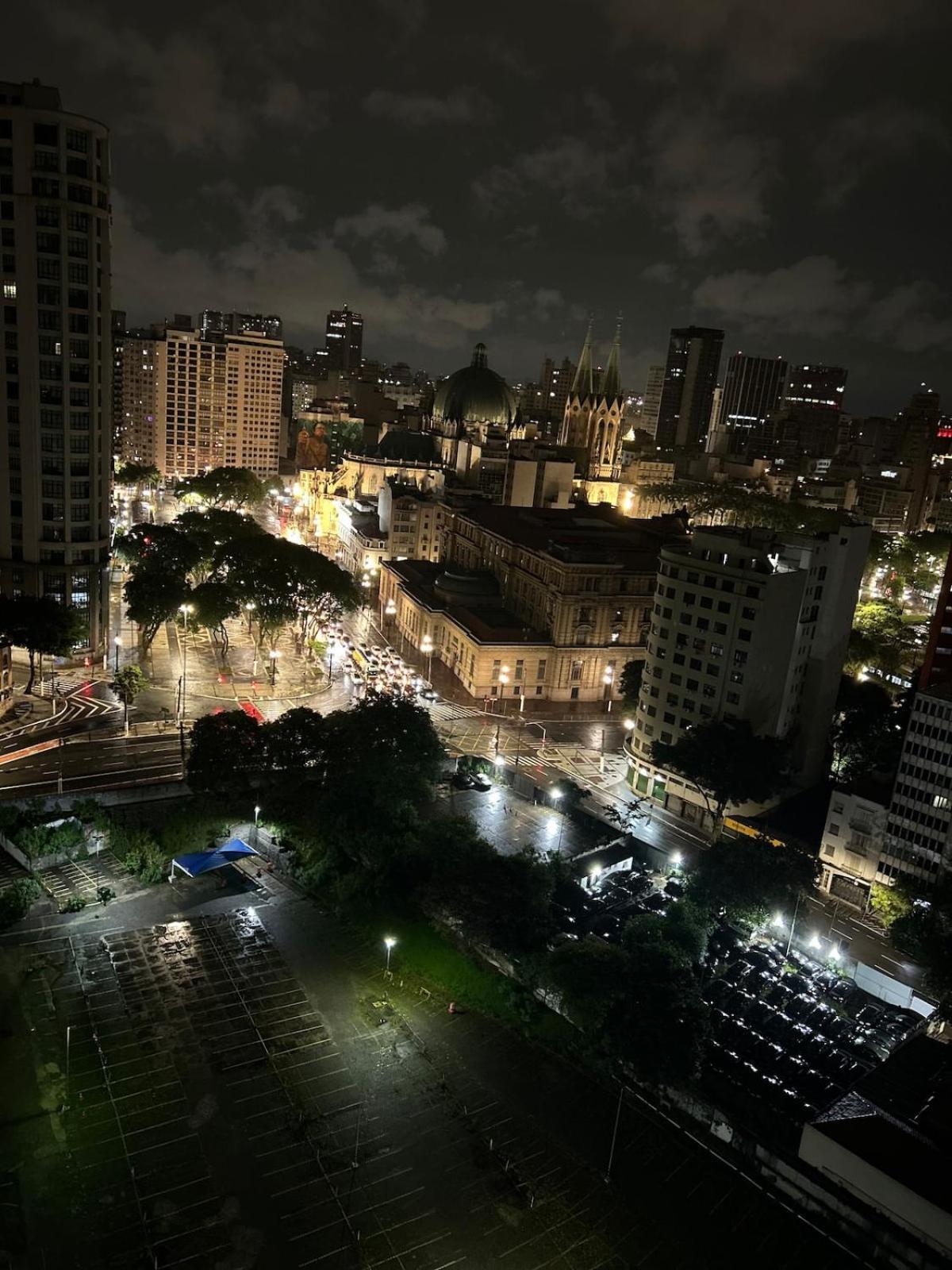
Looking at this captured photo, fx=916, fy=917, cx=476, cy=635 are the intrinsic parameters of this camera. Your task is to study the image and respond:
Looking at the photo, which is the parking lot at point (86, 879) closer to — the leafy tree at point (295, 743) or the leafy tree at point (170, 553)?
the leafy tree at point (295, 743)

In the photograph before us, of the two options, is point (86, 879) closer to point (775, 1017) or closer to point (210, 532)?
point (775, 1017)

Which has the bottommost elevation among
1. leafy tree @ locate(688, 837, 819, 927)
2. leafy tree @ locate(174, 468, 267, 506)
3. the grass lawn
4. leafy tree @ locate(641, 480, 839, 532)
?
the grass lawn

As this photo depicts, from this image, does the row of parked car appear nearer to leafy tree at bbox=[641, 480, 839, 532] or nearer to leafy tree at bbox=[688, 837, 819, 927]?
leafy tree at bbox=[688, 837, 819, 927]

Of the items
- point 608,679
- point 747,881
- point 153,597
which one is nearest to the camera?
point 747,881

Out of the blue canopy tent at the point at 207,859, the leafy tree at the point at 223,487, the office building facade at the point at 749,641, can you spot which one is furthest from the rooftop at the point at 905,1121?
the leafy tree at the point at 223,487

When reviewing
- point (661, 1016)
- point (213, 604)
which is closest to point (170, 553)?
point (213, 604)

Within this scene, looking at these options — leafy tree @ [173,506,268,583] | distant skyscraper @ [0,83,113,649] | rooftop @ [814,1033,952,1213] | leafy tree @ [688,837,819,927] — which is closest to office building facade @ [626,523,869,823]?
leafy tree @ [688,837,819,927]
